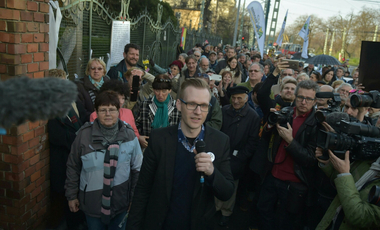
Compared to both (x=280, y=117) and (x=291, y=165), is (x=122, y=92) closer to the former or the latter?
(x=280, y=117)

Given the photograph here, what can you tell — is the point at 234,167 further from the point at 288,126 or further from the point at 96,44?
the point at 96,44

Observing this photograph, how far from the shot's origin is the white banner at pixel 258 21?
10.5 meters

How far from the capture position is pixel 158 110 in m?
3.98

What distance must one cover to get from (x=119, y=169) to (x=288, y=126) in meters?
1.99

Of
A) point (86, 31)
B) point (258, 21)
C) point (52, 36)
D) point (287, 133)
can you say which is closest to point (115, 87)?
point (52, 36)

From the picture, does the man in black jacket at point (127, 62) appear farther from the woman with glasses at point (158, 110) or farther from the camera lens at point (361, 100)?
the camera lens at point (361, 100)

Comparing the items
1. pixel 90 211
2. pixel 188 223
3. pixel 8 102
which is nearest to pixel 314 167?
pixel 188 223

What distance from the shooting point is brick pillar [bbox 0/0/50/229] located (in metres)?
2.72

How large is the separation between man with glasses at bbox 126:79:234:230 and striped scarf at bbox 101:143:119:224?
0.81 m

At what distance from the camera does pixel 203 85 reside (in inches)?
85.4

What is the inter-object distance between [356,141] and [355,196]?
50cm

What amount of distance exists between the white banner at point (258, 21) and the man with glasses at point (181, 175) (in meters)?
9.14

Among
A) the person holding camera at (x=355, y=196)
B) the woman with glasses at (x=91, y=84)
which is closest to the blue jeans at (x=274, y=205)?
the person holding camera at (x=355, y=196)

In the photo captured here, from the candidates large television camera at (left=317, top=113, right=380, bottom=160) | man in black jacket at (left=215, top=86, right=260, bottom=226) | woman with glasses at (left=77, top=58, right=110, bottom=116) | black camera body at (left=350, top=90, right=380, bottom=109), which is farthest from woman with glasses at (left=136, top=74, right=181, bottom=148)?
black camera body at (left=350, top=90, right=380, bottom=109)
